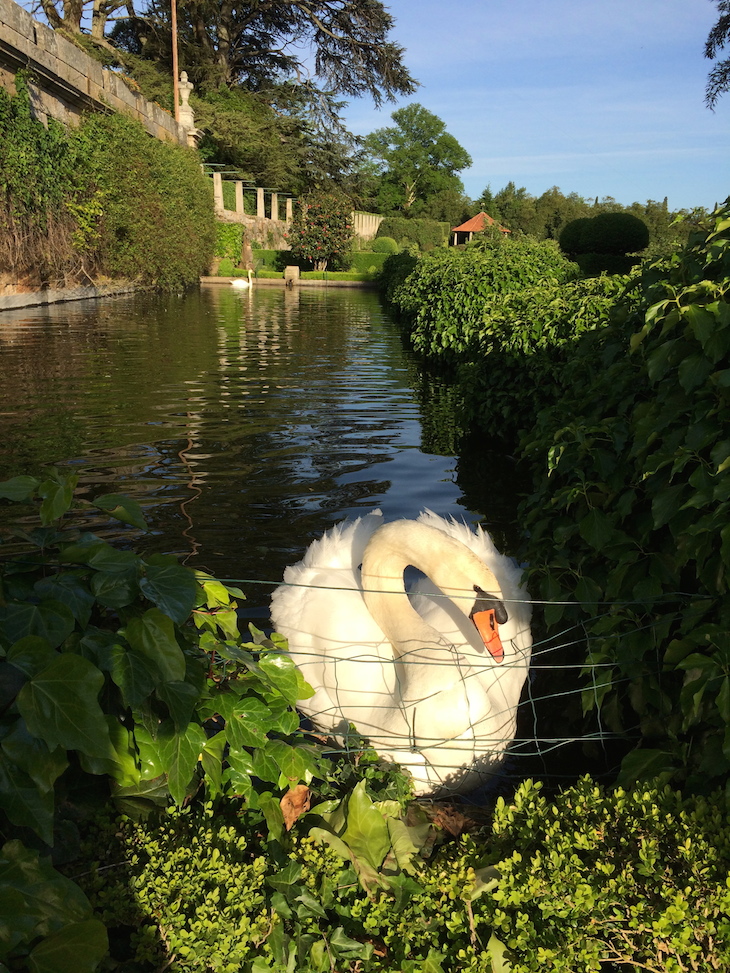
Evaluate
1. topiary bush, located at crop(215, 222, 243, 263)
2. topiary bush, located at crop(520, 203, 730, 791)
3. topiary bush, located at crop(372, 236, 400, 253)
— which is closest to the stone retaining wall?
topiary bush, located at crop(215, 222, 243, 263)

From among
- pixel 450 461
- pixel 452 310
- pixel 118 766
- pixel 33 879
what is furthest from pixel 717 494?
pixel 452 310

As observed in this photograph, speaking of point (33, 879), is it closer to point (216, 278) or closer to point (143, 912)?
point (143, 912)

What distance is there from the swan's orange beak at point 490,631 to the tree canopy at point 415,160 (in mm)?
88879

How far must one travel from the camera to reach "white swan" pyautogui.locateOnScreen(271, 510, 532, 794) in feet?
10.6

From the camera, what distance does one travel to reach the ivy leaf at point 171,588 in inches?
83.9

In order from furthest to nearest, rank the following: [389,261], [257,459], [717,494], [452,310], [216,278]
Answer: [216,278] → [389,261] → [452,310] → [257,459] → [717,494]

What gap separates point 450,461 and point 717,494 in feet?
19.0

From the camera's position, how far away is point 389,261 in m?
32.8

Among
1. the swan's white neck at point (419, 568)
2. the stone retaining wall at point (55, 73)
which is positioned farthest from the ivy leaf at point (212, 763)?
the stone retaining wall at point (55, 73)

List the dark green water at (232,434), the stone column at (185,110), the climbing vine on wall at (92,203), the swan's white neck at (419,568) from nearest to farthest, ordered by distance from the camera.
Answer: the swan's white neck at (419,568) < the dark green water at (232,434) < the climbing vine on wall at (92,203) < the stone column at (185,110)

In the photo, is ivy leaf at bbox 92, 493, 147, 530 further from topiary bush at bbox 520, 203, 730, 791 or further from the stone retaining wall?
the stone retaining wall

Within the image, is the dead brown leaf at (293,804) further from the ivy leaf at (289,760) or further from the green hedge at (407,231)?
the green hedge at (407,231)

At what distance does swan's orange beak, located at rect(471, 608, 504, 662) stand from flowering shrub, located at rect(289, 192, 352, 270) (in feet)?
138

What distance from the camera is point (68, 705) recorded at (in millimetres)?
1910
